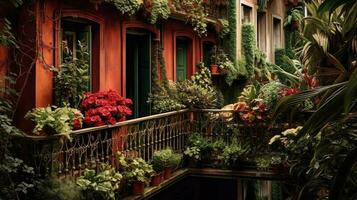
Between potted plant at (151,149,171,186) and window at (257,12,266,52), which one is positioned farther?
window at (257,12,266,52)

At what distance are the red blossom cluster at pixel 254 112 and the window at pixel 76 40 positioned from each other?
143 inches

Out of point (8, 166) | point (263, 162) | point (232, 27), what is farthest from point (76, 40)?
point (232, 27)

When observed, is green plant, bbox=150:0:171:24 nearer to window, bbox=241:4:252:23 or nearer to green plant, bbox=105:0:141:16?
green plant, bbox=105:0:141:16

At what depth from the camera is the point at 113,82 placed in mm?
10633

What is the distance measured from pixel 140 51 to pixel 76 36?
2.91 m

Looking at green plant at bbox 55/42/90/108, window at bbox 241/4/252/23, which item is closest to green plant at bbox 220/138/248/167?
green plant at bbox 55/42/90/108

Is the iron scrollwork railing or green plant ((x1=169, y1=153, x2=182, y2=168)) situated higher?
the iron scrollwork railing

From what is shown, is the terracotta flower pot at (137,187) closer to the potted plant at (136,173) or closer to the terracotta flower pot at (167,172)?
the potted plant at (136,173)

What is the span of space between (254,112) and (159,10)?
3.23 m

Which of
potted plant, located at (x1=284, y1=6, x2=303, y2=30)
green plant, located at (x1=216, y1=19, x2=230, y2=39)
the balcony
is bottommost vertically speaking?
the balcony

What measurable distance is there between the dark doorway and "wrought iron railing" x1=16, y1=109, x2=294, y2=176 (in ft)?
3.70

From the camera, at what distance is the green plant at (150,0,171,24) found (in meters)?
Answer: 11.4

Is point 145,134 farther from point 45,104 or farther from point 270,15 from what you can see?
point 270,15

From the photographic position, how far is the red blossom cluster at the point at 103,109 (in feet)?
27.4
